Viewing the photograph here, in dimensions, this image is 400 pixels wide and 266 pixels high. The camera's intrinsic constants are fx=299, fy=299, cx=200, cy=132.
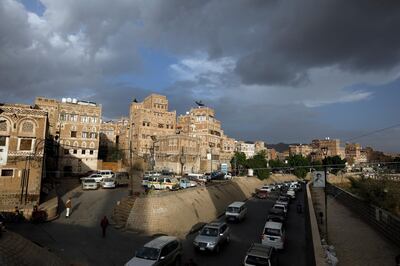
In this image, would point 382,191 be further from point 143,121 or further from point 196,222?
point 143,121

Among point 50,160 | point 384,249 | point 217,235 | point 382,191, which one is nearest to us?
point 384,249

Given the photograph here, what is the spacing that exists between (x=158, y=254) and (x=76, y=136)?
53.6 metres

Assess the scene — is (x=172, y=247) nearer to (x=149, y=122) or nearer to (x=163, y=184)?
(x=163, y=184)

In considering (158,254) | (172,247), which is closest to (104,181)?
(172,247)

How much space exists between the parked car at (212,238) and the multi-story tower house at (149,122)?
202ft

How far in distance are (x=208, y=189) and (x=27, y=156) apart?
23.4 m

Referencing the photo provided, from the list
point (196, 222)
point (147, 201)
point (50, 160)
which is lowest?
point (196, 222)

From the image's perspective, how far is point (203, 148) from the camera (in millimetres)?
97125

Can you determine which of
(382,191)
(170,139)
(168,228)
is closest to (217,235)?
(168,228)

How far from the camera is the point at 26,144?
34.5 m

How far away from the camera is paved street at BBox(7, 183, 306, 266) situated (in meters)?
20.9

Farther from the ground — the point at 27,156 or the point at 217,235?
the point at 27,156

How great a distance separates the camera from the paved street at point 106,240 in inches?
822

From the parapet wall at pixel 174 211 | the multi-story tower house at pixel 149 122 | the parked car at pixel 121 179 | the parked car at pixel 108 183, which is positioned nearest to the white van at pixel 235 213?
the parapet wall at pixel 174 211
